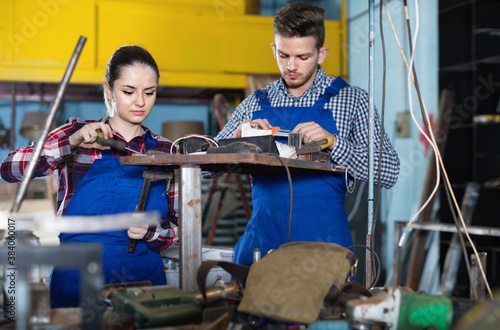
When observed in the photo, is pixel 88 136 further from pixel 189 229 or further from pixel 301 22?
pixel 301 22

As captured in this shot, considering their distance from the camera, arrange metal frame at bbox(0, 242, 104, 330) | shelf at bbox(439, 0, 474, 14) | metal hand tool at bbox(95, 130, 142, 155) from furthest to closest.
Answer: shelf at bbox(439, 0, 474, 14)
metal hand tool at bbox(95, 130, 142, 155)
metal frame at bbox(0, 242, 104, 330)

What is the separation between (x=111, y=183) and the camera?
4.78 ft

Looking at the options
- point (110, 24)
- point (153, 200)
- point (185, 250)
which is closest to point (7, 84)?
point (110, 24)

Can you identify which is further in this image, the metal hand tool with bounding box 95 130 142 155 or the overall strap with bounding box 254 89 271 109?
the overall strap with bounding box 254 89 271 109

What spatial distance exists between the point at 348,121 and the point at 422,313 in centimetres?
95

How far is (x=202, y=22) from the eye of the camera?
4027 mm

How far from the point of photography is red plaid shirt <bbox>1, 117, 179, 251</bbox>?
1.40 meters

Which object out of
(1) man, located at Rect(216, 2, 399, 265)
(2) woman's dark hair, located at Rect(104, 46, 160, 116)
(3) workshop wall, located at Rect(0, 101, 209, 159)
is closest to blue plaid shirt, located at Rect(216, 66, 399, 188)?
(1) man, located at Rect(216, 2, 399, 265)

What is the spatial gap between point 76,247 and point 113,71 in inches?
38.2

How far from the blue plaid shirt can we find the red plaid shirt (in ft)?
1.54

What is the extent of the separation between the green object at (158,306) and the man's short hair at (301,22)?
104 centimetres

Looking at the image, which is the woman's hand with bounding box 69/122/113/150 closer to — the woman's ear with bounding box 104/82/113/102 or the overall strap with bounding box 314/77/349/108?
the woman's ear with bounding box 104/82/113/102

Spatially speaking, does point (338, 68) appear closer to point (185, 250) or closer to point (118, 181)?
point (118, 181)

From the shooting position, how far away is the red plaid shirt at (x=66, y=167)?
55.2 inches
